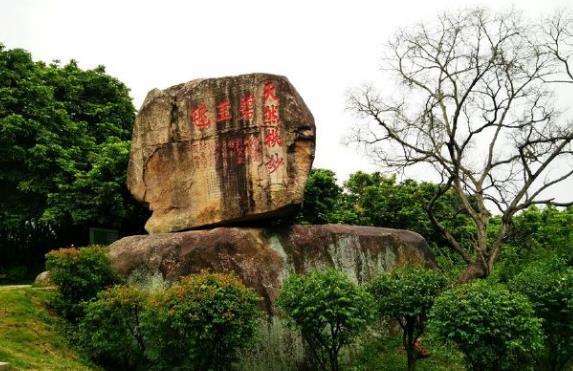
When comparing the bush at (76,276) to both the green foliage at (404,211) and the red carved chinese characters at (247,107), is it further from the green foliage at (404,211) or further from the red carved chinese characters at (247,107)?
the green foliage at (404,211)

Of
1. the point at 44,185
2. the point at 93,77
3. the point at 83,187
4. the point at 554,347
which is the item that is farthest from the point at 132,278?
the point at 93,77

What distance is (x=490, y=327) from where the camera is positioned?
7473 millimetres

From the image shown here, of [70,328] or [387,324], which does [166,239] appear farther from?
[387,324]

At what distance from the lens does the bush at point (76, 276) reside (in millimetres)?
10031

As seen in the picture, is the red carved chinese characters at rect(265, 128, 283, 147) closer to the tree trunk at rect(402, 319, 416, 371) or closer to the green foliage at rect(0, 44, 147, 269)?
the tree trunk at rect(402, 319, 416, 371)

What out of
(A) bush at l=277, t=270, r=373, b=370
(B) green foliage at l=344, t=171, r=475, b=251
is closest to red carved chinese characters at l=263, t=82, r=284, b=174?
(A) bush at l=277, t=270, r=373, b=370

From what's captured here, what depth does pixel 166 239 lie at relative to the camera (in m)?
10.7

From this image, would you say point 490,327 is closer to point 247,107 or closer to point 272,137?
point 272,137

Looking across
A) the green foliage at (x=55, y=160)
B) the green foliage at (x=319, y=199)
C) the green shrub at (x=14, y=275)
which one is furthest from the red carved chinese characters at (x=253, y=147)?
the green shrub at (x=14, y=275)

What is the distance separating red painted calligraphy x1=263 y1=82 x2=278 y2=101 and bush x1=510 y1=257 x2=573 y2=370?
220 inches

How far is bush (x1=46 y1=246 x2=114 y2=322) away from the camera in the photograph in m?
10.0

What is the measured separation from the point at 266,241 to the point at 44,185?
756cm

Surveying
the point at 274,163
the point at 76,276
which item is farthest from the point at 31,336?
the point at 274,163

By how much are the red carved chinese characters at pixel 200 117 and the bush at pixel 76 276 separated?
124 inches
